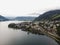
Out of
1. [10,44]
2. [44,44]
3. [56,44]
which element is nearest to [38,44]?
[44,44]

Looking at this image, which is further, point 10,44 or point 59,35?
point 59,35

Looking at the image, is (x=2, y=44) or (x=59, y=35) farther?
(x=59, y=35)

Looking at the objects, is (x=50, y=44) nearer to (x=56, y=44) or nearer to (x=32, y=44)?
(x=56, y=44)

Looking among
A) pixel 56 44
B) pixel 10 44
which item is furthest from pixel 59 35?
pixel 10 44

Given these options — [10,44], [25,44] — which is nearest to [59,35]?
[25,44]

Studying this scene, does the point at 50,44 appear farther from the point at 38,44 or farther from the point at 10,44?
the point at 10,44

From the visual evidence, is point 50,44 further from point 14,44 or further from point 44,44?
point 14,44

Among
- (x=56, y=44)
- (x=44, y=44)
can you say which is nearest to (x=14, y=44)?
(x=44, y=44)
